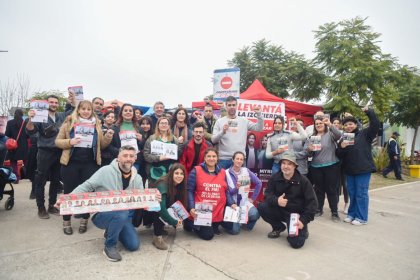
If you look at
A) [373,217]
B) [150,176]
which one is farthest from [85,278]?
[373,217]

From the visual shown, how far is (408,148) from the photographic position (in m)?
24.7

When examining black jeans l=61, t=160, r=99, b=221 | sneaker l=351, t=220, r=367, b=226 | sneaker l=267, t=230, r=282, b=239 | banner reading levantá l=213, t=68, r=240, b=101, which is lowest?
sneaker l=351, t=220, r=367, b=226

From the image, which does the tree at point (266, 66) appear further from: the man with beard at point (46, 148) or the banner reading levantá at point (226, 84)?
the man with beard at point (46, 148)

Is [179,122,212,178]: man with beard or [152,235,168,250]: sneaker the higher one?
[179,122,212,178]: man with beard

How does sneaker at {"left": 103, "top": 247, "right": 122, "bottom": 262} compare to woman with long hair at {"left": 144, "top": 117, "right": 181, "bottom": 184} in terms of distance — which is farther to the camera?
woman with long hair at {"left": 144, "top": 117, "right": 181, "bottom": 184}

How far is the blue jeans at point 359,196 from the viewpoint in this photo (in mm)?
5066

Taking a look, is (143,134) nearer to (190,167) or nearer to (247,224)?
(190,167)

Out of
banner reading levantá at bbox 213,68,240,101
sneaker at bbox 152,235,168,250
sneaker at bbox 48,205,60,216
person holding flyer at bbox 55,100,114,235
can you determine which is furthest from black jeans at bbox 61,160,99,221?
banner reading levantá at bbox 213,68,240,101

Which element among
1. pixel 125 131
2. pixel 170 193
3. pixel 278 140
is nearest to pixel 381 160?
pixel 278 140

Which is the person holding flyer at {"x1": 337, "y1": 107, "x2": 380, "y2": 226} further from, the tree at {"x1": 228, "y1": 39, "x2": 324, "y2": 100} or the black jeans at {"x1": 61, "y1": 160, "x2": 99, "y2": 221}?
the tree at {"x1": 228, "y1": 39, "x2": 324, "y2": 100}

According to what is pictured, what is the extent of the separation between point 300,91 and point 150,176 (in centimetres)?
1364

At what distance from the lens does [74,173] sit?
421cm

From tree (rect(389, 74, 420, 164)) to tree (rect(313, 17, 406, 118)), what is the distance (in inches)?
93.3

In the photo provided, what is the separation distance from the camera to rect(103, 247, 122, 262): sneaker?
325 cm
